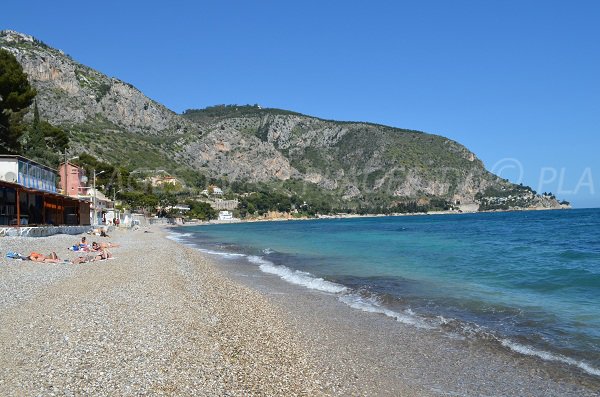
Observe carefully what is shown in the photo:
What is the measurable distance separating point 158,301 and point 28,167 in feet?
104

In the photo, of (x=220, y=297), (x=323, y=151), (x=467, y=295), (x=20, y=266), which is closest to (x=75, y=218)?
(x=20, y=266)

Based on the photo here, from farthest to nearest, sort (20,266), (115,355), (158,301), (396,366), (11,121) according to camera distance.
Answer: (11,121) < (20,266) < (158,301) < (396,366) < (115,355)

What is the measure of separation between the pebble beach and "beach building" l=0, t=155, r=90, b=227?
2042 centimetres

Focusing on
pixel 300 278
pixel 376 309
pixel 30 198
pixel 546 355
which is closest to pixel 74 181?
pixel 30 198

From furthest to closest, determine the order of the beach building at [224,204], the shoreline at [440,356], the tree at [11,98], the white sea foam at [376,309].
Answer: the beach building at [224,204] < the tree at [11,98] < the white sea foam at [376,309] < the shoreline at [440,356]

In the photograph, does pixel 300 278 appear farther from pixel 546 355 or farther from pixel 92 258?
pixel 546 355

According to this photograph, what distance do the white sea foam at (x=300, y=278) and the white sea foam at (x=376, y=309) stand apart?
141 cm

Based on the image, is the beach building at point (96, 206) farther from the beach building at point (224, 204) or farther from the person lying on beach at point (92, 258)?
the beach building at point (224, 204)

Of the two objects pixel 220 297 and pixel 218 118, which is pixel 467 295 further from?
pixel 218 118

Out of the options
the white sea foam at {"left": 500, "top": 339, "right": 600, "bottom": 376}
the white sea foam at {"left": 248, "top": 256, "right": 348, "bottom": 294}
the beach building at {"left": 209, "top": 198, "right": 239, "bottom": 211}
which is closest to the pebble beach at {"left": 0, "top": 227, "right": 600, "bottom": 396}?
the white sea foam at {"left": 500, "top": 339, "right": 600, "bottom": 376}

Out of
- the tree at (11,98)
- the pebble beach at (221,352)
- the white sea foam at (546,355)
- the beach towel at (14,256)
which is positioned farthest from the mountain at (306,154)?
the white sea foam at (546,355)

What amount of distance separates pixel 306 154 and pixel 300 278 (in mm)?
166868

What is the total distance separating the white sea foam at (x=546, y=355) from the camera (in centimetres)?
805

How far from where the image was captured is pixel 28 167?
1464 inches
